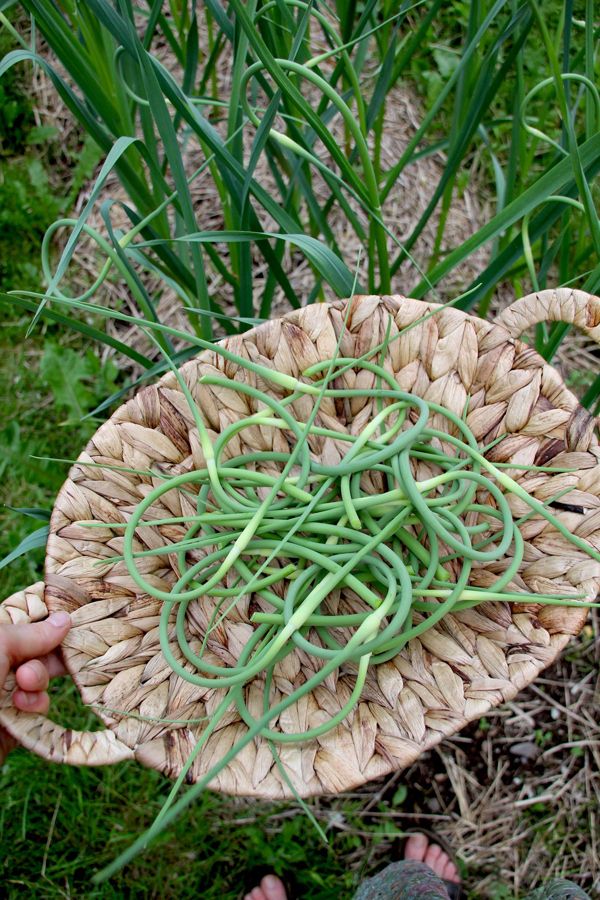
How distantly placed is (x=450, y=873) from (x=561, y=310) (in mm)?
766

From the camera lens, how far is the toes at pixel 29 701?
59 cm

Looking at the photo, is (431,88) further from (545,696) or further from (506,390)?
(545,696)

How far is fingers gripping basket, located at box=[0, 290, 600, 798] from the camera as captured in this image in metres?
0.60

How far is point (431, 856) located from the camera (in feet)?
3.17

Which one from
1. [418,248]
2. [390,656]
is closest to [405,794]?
[390,656]

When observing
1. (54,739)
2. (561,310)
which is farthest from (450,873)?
(561,310)

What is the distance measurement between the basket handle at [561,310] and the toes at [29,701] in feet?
1.75

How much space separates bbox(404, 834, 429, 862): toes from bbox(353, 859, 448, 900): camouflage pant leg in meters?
0.05

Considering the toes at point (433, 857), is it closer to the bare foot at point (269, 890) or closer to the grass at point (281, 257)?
the grass at point (281, 257)

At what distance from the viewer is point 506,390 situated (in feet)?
2.28

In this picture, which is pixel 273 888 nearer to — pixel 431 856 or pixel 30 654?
pixel 431 856

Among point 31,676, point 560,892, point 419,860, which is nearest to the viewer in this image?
point 31,676

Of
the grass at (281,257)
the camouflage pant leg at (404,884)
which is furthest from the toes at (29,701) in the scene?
the camouflage pant leg at (404,884)

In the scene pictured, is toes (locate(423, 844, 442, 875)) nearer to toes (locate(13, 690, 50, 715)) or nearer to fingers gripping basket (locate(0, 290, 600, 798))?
fingers gripping basket (locate(0, 290, 600, 798))
